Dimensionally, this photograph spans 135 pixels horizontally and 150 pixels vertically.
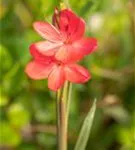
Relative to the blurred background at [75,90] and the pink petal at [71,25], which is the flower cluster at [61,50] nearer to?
the pink petal at [71,25]

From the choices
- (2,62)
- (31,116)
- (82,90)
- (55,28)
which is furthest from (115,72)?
(55,28)

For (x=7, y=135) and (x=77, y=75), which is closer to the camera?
(x=77, y=75)

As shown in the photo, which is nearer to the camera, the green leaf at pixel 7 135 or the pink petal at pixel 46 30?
the pink petal at pixel 46 30

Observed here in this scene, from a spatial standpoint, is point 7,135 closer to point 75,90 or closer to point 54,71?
point 75,90

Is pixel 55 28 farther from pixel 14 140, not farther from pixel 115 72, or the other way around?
pixel 115 72

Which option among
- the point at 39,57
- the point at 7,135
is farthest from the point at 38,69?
the point at 7,135

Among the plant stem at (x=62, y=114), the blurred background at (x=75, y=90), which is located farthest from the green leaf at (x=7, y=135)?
the plant stem at (x=62, y=114)

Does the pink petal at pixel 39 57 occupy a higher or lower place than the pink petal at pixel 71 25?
lower

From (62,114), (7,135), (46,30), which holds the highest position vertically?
(46,30)
